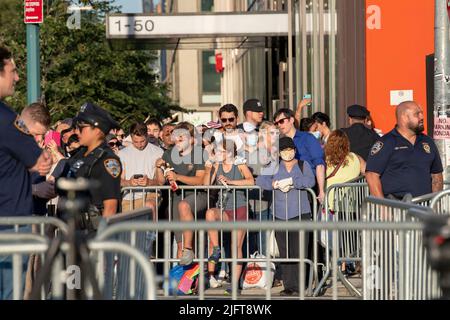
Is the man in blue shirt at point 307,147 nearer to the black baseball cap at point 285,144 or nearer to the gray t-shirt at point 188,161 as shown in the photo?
the black baseball cap at point 285,144

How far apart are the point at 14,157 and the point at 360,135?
8.47 m

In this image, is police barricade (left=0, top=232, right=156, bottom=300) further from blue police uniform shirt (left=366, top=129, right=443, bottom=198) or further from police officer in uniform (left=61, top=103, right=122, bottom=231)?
blue police uniform shirt (left=366, top=129, right=443, bottom=198)

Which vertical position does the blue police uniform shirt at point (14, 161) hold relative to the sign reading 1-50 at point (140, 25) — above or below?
below

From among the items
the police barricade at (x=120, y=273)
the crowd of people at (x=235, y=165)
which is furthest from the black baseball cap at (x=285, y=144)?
the police barricade at (x=120, y=273)

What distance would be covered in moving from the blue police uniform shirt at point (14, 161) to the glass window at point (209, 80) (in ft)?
257

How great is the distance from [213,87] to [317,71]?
207ft

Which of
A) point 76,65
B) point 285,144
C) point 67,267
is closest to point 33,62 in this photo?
point 285,144

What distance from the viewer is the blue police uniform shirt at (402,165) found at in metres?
11.2

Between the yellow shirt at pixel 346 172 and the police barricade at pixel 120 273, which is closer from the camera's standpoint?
the police barricade at pixel 120 273

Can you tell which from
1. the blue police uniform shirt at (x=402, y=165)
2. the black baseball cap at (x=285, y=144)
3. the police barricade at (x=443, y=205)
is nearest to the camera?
the police barricade at (x=443, y=205)

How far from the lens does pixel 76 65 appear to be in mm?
33562

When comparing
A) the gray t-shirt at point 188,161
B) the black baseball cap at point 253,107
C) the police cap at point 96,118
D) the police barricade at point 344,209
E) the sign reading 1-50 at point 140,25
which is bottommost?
the police barricade at point 344,209

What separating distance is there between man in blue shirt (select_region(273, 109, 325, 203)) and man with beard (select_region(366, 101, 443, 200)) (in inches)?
80.7

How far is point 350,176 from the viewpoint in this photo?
14.2 meters
